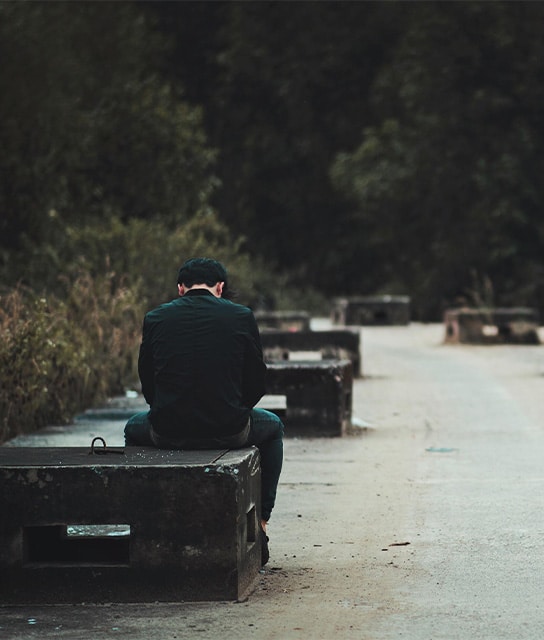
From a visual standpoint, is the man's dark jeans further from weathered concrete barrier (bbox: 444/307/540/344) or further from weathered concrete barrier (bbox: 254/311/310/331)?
weathered concrete barrier (bbox: 444/307/540/344)

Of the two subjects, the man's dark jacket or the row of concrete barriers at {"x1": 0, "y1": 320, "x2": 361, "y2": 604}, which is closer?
the row of concrete barriers at {"x1": 0, "y1": 320, "x2": 361, "y2": 604}

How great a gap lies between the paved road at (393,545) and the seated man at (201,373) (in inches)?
29.2

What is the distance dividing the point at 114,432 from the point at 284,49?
43632mm

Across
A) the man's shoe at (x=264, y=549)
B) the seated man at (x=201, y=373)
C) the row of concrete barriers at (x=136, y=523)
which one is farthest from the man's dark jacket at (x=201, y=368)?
the man's shoe at (x=264, y=549)

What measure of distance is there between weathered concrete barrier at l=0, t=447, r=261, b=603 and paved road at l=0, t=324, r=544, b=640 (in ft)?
0.38

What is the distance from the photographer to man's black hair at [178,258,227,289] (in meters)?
8.02

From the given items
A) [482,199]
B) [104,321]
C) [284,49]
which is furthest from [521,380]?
[284,49]

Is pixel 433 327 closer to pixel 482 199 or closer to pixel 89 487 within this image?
pixel 482 199

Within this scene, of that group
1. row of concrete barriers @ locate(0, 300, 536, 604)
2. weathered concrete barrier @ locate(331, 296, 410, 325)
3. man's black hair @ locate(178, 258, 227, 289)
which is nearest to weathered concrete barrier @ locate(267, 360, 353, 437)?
man's black hair @ locate(178, 258, 227, 289)

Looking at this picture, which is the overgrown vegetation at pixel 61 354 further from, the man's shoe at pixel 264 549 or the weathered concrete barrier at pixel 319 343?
the man's shoe at pixel 264 549

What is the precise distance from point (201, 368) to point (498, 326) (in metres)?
22.0

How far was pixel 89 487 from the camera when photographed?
7191 mm

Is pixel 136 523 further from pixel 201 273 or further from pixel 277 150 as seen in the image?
pixel 277 150

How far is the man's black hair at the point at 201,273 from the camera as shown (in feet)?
26.3
